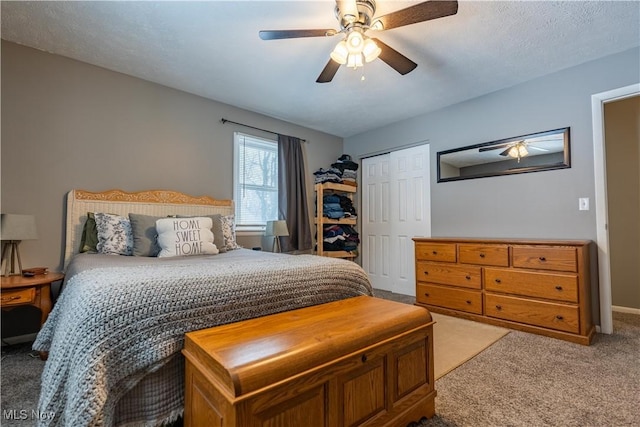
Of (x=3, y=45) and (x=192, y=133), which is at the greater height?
(x=3, y=45)

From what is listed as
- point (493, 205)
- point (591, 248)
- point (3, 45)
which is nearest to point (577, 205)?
point (591, 248)

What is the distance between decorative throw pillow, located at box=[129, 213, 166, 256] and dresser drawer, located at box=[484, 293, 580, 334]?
118 inches

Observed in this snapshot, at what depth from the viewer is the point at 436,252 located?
10.3 feet

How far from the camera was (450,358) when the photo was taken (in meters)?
2.08

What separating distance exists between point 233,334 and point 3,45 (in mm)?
3052

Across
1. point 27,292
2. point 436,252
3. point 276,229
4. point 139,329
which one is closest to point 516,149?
point 436,252

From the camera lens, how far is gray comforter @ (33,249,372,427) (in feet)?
3.25

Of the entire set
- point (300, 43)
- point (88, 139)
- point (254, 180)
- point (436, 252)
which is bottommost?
point (436, 252)

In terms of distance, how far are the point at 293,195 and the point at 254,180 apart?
55 cm

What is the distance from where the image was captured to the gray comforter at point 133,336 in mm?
990

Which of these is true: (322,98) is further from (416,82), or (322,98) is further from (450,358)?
(450,358)

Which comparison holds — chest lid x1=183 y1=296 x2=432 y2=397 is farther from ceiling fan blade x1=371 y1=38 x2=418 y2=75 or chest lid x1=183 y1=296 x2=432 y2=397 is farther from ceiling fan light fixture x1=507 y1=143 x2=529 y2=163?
ceiling fan light fixture x1=507 y1=143 x2=529 y2=163

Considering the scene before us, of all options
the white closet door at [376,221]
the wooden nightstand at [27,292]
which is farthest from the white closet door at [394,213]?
the wooden nightstand at [27,292]

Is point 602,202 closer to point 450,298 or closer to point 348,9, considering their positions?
point 450,298
